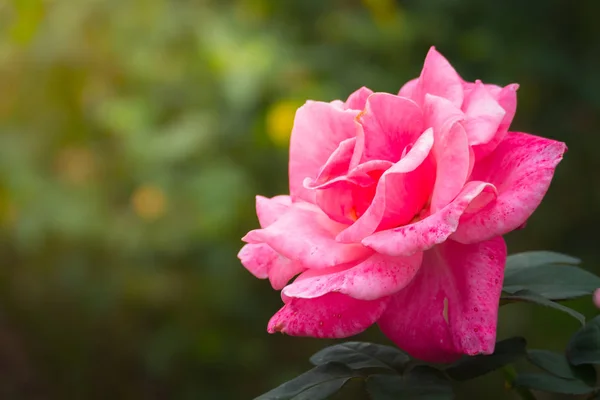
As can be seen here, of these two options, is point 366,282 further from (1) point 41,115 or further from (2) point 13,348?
(2) point 13,348

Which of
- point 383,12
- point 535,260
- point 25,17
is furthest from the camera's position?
point 383,12

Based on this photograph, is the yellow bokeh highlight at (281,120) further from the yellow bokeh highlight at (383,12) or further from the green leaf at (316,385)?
the green leaf at (316,385)

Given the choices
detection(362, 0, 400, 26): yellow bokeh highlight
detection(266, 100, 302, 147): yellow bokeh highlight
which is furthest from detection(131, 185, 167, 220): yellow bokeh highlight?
detection(362, 0, 400, 26): yellow bokeh highlight

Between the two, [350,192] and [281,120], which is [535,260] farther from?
[281,120]

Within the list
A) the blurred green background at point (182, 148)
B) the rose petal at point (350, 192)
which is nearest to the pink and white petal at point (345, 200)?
the rose petal at point (350, 192)

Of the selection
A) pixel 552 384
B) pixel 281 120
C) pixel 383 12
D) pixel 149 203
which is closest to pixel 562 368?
pixel 552 384

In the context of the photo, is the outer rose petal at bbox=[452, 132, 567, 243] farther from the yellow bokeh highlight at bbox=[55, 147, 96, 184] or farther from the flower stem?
the yellow bokeh highlight at bbox=[55, 147, 96, 184]
